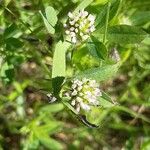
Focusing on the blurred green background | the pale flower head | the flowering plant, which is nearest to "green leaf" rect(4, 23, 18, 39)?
the blurred green background

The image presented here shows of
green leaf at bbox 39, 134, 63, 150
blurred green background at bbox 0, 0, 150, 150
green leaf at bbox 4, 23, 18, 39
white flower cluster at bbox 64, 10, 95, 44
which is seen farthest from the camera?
green leaf at bbox 39, 134, 63, 150

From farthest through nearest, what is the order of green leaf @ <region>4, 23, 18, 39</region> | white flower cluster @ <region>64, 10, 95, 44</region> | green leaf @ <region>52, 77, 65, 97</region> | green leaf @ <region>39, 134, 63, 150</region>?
green leaf @ <region>39, 134, 63, 150</region>, green leaf @ <region>4, 23, 18, 39</region>, white flower cluster @ <region>64, 10, 95, 44</region>, green leaf @ <region>52, 77, 65, 97</region>

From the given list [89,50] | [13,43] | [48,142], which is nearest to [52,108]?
[48,142]

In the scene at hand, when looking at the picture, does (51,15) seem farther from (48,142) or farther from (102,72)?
(48,142)

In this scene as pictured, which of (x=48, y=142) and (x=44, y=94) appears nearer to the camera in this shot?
(x=44, y=94)

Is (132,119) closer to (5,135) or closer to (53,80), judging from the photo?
(5,135)

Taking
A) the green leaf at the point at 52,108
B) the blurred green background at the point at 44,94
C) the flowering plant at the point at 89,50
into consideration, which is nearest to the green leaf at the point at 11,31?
the blurred green background at the point at 44,94

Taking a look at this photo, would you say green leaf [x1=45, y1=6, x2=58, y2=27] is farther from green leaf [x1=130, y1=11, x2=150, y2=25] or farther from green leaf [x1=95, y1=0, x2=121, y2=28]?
green leaf [x1=130, y1=11, x2=150, y2=25]
